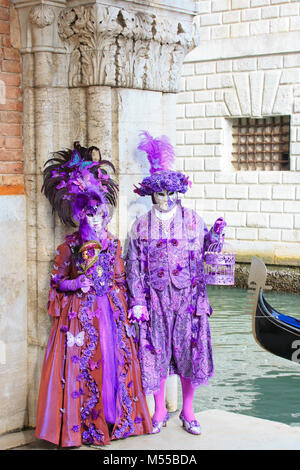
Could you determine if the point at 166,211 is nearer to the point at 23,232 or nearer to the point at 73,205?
the point at 73,205

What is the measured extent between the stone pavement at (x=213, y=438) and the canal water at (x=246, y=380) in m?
1.29

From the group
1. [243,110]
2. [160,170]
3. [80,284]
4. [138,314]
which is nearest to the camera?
[80,284]

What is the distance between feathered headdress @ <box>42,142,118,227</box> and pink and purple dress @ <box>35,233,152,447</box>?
0.59ft

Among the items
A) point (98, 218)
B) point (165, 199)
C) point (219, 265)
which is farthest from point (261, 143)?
point (98, 218)

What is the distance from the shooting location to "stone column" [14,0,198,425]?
4527mm

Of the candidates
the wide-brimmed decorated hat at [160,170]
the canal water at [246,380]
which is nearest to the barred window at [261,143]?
the canal water at [246,380]

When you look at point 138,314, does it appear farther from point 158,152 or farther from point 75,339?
point 158,152

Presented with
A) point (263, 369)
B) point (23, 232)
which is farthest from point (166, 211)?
point (263, 369)

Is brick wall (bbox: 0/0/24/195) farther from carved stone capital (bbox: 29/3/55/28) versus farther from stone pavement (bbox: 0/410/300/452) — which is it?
stone pavement (bbox: 0/410/300/452)

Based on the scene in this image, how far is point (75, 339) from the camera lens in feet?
14.1

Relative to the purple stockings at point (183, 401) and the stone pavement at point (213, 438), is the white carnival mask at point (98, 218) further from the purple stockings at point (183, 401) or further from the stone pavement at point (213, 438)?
the stone pavement at point (213, 438)

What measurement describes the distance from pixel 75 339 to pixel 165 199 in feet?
2.99

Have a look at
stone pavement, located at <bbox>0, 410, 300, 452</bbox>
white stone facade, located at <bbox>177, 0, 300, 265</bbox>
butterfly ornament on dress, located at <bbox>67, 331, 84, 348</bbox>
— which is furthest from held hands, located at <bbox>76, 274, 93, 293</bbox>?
white stone facade, located at <bbox>177, 0, 300, 265</bbox>
